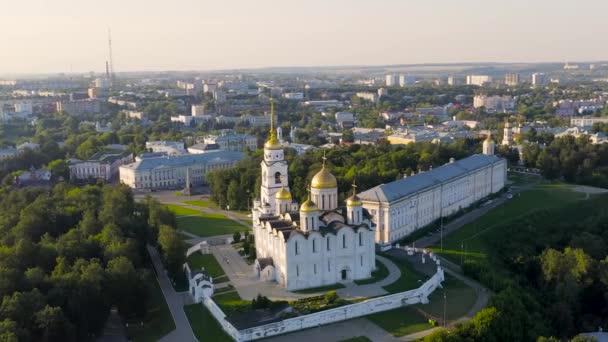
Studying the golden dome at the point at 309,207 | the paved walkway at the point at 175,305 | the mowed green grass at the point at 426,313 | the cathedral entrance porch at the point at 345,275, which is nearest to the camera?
the paved walkway at the point at 175,305

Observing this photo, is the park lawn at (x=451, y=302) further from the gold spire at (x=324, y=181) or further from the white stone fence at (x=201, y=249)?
the white stone fence at (x=201, y=249)

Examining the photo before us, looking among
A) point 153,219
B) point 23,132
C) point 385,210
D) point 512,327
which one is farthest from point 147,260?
point 23,132

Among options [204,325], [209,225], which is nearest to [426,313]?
[204,325]

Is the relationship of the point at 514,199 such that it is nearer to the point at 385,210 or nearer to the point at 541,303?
the point at 385,210

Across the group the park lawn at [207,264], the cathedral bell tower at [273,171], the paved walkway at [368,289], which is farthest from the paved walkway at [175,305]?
the paved walkway at [368,289]

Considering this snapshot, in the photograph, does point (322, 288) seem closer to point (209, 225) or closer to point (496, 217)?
point (209, 225)

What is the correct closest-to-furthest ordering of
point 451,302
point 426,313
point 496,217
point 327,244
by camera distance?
1. point 426,313
2. point 451,302
3. point 327,244
4. point 496,217
